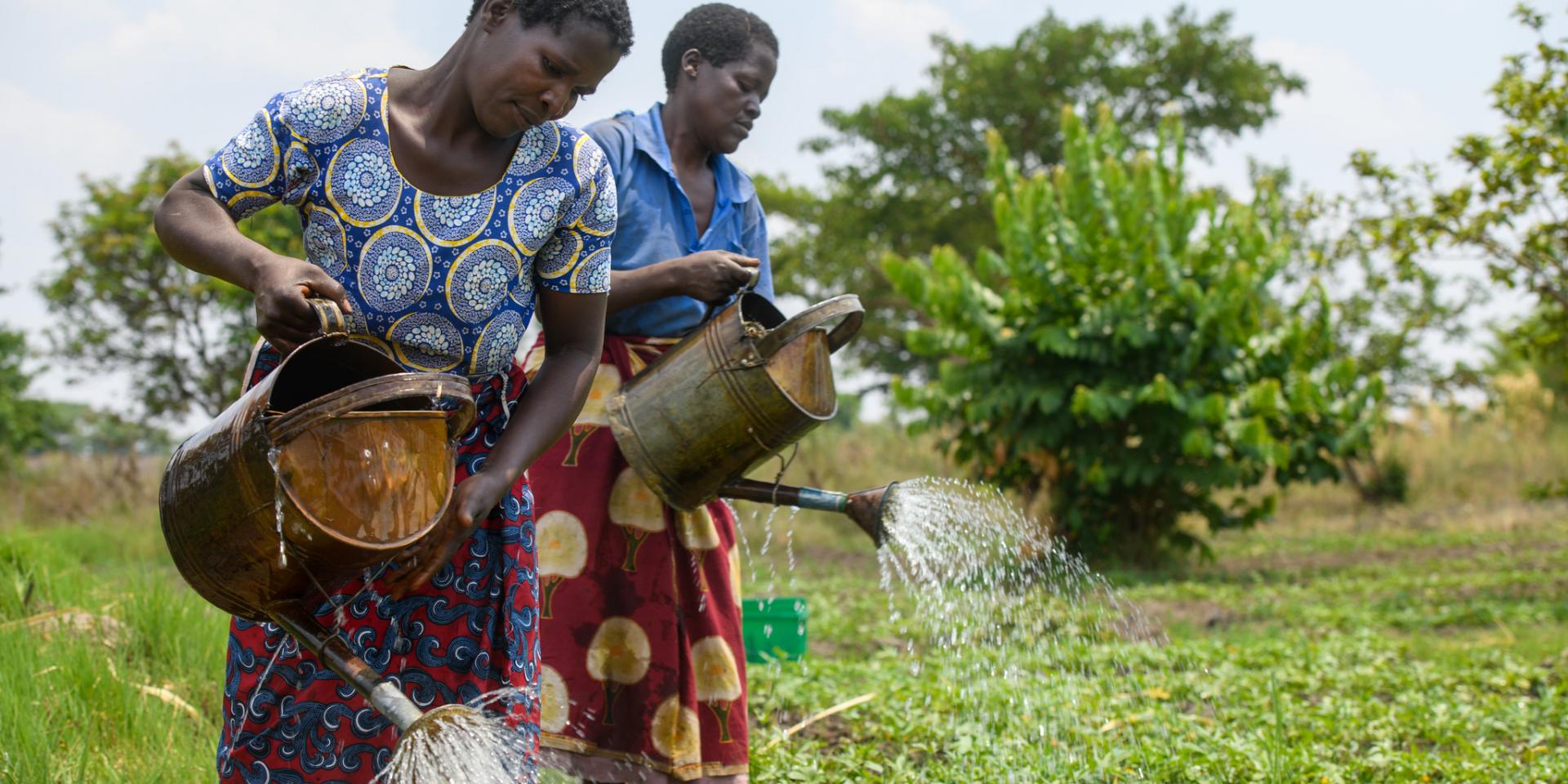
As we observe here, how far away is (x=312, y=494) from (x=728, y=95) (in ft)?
5.35

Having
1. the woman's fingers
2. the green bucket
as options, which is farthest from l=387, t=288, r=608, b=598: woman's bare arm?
the green bucket

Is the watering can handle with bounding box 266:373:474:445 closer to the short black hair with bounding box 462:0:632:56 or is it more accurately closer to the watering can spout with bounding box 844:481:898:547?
the short black hair with bounding box 462:0:632:56

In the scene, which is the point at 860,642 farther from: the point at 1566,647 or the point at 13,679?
the point at 13,679

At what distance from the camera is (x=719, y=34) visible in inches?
114

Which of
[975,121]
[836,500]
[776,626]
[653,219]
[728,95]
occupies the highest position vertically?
[975,121]

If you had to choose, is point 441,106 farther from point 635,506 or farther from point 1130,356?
point 1130,356

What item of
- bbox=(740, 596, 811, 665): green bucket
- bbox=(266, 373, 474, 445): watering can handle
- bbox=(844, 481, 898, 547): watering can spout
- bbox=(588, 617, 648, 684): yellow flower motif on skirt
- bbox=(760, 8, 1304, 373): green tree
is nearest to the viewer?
bbox=(266, 373, 474, 445): watering can handle

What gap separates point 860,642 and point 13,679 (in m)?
3.69

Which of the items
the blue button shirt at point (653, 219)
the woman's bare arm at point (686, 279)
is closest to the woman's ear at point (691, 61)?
the blue button shirt at point (653, 219)

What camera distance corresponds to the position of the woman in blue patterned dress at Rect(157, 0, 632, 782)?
71.7 inches

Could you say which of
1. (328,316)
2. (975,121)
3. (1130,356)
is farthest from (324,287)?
(975,121)

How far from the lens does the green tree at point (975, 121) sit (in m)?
20.2

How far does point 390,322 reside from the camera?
1.86 meters

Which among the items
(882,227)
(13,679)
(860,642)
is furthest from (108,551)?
(882,227)
